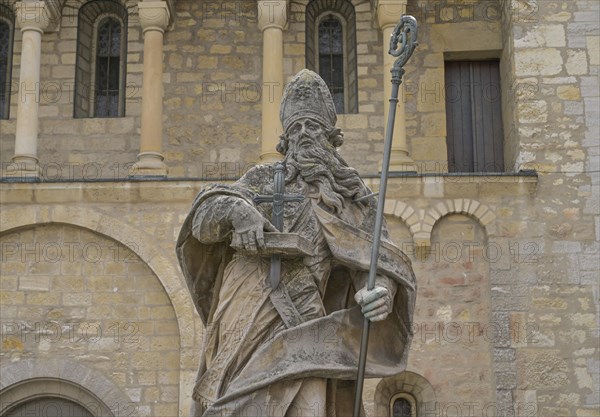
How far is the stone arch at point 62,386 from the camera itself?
13219 millimetres

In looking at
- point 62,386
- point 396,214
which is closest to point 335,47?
point 396,214

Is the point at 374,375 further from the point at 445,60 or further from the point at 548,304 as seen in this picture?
the point at 445,60

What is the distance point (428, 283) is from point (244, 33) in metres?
4.74

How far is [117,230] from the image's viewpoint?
44.4ft

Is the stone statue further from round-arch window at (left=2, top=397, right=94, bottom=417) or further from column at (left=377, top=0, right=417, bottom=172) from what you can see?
round-arch window at (left=2, top=397, right=94, bottom=417)

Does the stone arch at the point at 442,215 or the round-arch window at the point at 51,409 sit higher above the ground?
the stone arch at the point at 442,215

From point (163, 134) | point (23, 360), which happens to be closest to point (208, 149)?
point (163, 134)

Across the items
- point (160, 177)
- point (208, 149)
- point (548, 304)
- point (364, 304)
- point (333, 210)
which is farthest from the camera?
point (208, 149)

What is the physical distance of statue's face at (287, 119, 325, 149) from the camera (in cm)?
482

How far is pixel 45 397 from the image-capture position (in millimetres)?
13484

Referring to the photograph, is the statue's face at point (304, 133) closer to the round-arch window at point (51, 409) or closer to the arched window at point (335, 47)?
the round-arch window at point (51, 409)

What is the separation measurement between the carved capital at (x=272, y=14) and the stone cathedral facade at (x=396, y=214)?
20 millimetres

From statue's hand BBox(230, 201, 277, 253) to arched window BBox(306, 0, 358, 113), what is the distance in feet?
36.3

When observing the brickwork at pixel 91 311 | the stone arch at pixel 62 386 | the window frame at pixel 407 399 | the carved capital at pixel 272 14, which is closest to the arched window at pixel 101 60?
the carved capital at pixel 272 14
